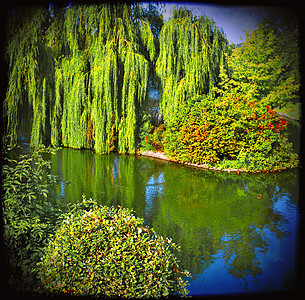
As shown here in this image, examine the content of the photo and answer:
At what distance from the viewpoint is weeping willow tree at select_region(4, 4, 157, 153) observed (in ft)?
30.8

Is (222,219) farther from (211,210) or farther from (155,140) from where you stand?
(155,140)

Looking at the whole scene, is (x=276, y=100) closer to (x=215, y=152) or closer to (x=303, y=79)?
(x=215, y=152)

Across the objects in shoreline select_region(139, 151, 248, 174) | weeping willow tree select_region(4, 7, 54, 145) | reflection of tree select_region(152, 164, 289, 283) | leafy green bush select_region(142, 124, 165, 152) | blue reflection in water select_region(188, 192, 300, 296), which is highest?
weeping willow tree select_region(4, 7, 54, 145)

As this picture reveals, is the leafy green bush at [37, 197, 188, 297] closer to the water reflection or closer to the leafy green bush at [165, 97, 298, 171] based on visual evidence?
the water reflection

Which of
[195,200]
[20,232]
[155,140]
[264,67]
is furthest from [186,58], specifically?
[20,232]

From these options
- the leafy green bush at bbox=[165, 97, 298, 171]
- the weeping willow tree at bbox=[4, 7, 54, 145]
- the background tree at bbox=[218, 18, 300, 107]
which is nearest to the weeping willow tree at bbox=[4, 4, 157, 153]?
the weeping willow tree at bbox=[4, 7, 54, 145]

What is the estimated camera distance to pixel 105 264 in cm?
244

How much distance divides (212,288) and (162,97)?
892cm

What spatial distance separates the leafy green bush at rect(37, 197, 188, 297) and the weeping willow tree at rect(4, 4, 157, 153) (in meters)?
7.66

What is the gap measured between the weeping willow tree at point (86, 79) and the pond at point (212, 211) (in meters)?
1.44

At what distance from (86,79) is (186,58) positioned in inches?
159

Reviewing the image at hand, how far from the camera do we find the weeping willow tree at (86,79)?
9.39m

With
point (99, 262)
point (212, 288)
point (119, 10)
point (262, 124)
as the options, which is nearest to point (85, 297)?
point (99, 262)

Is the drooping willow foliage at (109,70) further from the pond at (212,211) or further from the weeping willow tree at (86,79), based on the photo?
the pond at (212,211)
